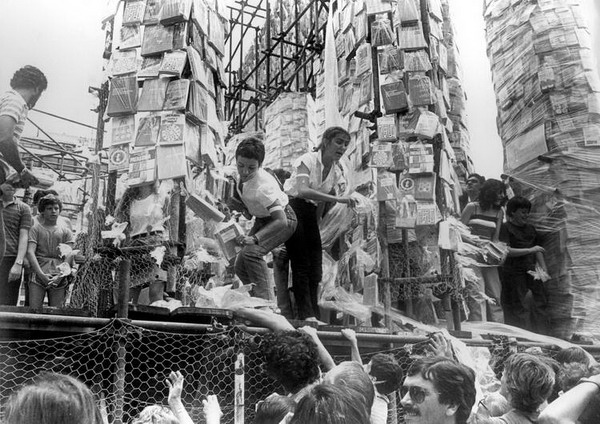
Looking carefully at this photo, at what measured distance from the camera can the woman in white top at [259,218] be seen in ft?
12.2

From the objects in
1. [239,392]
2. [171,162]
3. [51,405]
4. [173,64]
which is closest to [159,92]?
[173,64]

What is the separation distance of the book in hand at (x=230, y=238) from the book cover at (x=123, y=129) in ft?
2.72

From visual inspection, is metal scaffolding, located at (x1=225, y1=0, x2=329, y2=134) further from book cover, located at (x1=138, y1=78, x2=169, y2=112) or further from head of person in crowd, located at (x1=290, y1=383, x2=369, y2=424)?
head of person in crowd, located at (x1=290, y1=383, x2=369, y2=424)

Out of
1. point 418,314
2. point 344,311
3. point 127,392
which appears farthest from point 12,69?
point 418,314

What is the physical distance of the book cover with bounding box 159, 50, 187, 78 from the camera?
426cm

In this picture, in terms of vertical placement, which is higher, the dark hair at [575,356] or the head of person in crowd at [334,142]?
the head of person in crowd at [334,142]

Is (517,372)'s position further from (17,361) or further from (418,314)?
(418,314)

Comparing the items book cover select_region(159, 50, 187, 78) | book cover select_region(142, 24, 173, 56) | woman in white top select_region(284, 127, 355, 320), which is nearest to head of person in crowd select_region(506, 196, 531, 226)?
woman in white top select_region(284, 127, 355, 320)

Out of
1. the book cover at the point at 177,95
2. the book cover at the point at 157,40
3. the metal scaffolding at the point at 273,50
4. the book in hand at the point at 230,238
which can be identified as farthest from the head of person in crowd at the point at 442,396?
the metal scaffolding at the point at 273,50

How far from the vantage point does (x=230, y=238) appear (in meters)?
3.90

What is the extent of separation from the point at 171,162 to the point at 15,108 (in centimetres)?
124

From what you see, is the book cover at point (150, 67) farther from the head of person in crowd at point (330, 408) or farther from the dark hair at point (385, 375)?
the head of person in crowd at point (330, 408)

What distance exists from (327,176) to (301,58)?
14.5 feet

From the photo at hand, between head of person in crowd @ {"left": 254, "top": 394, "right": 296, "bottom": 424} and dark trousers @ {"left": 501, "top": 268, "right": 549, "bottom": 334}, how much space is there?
337 centimetres
